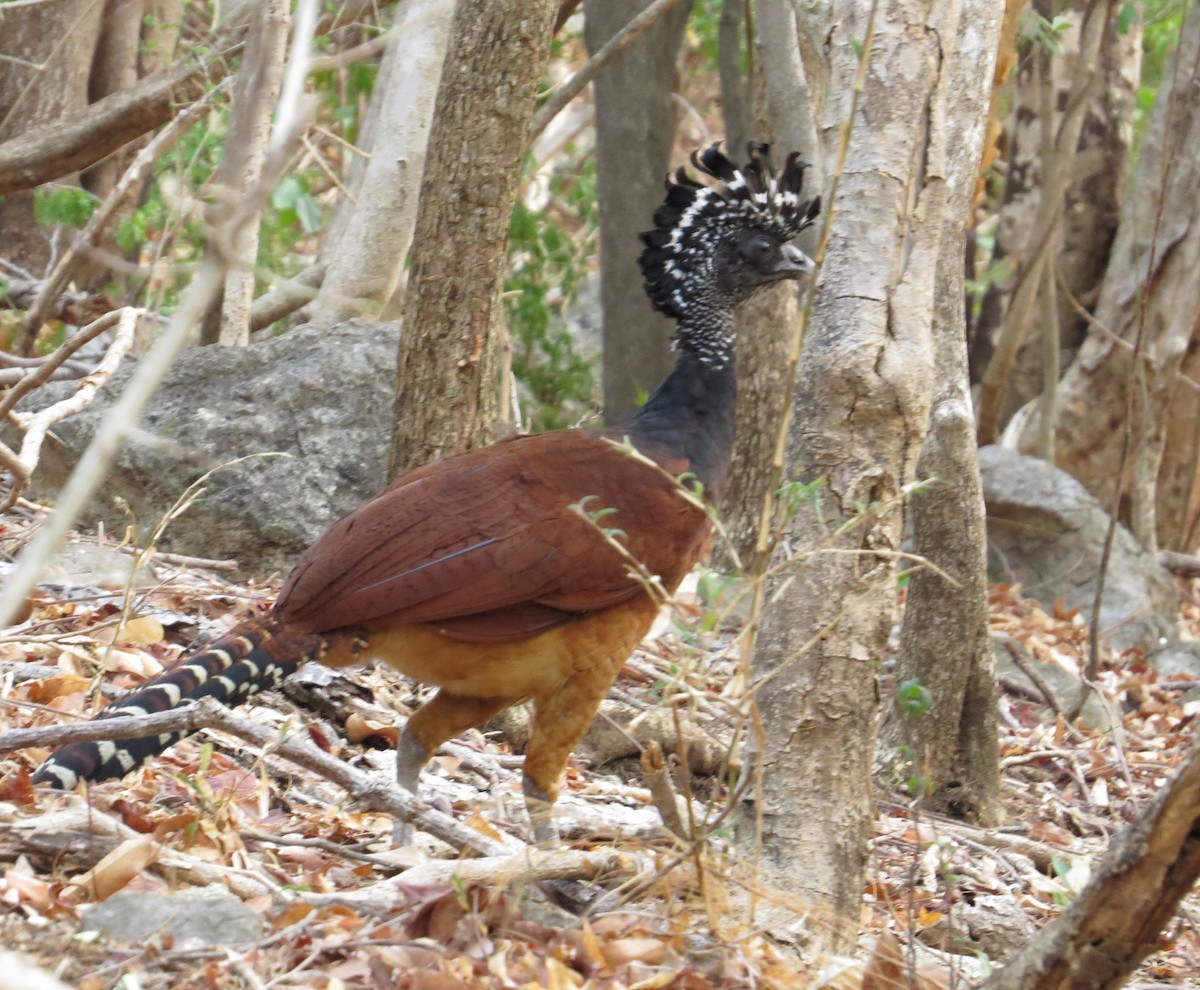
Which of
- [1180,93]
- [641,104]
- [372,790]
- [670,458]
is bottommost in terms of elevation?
[372,790]

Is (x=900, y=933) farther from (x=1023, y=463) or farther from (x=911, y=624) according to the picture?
(x=1023, y=463)

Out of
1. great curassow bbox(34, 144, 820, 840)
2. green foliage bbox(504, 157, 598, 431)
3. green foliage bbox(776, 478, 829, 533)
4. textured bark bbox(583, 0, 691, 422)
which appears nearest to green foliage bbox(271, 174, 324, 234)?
green foliage bbox(504, 157, 598, 431)

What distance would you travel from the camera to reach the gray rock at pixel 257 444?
20.1ft

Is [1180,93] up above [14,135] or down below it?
above

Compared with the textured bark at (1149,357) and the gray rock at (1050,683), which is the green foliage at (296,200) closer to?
the gray rock at (1050,683)

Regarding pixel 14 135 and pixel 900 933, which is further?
pixel 14 135

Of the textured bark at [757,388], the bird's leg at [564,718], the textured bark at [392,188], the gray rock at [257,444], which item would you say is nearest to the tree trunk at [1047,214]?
the textured bark at [757,388]

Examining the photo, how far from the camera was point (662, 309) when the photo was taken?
514cm

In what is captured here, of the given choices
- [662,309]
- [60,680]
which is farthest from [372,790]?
[662,309]

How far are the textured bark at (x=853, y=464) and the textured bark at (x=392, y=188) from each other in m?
4.22

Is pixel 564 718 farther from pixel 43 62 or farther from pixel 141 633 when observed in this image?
pixel 43 62

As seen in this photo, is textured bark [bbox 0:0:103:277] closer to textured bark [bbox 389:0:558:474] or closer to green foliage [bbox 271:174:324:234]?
green foliage [bbox 271:174:324:234]

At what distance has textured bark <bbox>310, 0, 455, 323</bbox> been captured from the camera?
7.31 metres

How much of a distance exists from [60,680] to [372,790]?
1648mm
